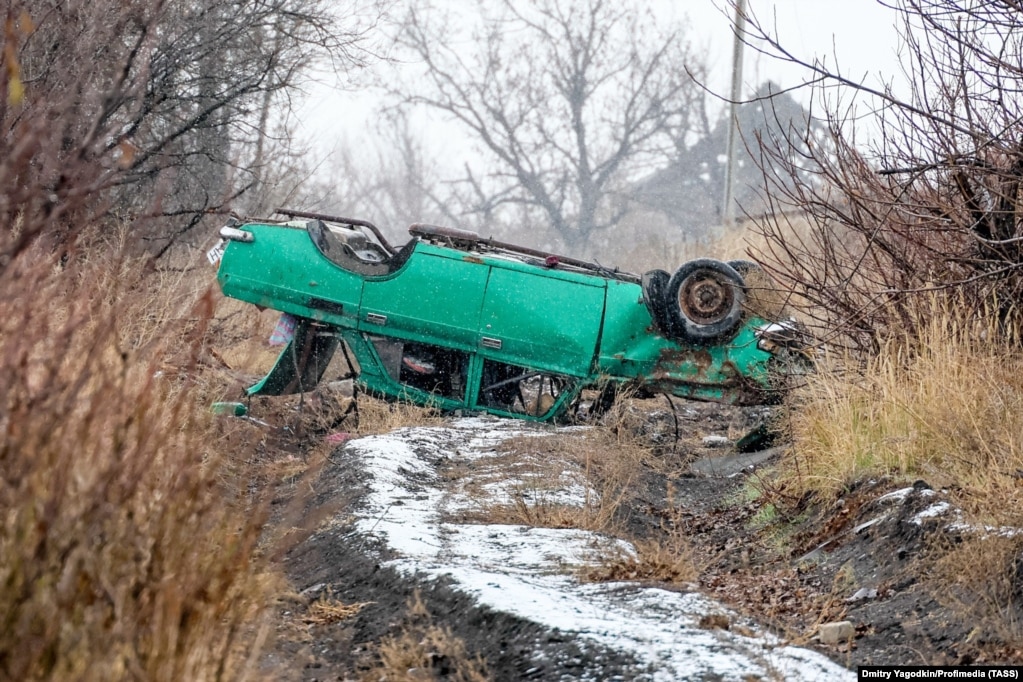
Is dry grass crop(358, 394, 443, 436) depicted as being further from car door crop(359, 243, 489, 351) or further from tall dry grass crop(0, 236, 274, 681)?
tall dry grass crop(0, 236, 274, 681)

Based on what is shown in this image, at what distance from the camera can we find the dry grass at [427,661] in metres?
3.89

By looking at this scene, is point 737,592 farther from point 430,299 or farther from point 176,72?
point 176,72

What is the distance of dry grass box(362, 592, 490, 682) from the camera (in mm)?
3893

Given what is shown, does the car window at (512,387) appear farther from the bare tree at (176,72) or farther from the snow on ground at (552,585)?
the bare tree at (176,72)

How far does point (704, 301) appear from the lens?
960 cm

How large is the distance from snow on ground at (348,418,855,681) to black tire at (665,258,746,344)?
8.27 feet

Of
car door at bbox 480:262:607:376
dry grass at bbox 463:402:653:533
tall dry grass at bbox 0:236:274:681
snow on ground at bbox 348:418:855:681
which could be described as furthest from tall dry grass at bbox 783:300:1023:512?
tall dry grass at bbox 0:236:274:681

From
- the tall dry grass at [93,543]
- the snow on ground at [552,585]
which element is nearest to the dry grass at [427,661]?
the snow on ground at [552,585]

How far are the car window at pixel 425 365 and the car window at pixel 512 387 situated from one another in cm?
20

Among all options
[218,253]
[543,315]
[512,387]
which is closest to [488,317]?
[543,315]

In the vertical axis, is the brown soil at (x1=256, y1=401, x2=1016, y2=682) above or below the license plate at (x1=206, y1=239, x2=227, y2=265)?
below

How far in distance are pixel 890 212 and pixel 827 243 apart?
0.65 m

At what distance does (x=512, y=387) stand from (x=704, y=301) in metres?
1.93

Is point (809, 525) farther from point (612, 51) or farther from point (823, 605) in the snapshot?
point (612, 51)
